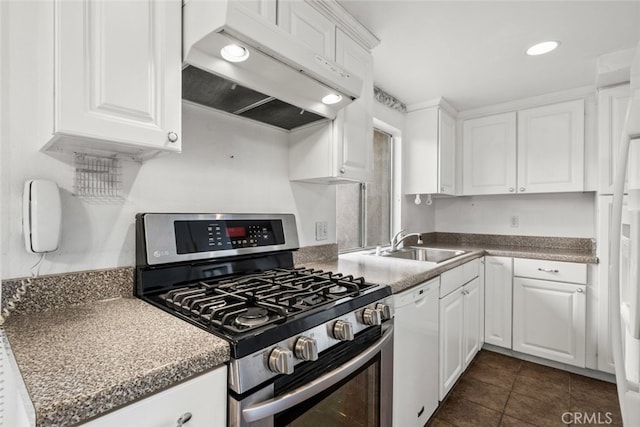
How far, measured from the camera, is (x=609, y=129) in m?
2.20

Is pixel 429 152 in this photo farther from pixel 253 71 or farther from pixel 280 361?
pixel 280 361

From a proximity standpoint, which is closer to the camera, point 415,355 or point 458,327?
point 415,355

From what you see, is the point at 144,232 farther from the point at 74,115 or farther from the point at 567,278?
the point at 567,278

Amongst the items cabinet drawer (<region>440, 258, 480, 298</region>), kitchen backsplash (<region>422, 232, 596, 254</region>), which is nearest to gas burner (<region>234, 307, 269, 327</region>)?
cabinet drawer (<region>440, 258, 480, 298</region>)

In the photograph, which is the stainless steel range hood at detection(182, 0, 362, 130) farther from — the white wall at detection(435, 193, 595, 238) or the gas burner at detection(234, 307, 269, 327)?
the white wall at detection(435, 193, 595, 238)

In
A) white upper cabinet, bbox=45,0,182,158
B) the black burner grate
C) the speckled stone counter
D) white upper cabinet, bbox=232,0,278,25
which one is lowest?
the speckled stone counter

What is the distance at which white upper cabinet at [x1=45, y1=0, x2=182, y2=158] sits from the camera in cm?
79

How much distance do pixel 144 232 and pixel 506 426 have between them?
2.14 metres

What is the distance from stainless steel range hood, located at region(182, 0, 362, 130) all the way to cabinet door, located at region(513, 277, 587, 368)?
217 centimetres

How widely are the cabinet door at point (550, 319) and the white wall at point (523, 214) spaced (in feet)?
2.30

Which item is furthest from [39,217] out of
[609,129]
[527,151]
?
[527,151]

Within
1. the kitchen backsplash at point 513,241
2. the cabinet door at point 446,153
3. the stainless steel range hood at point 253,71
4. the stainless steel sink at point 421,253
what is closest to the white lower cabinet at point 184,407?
the stainless steel range hood at point 253,71

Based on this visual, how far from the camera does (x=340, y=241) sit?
2295 mm

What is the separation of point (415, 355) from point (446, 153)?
1.99 metres
